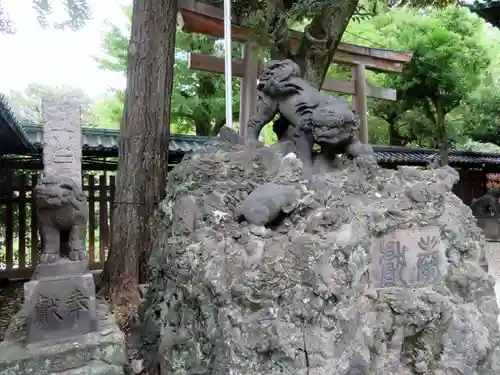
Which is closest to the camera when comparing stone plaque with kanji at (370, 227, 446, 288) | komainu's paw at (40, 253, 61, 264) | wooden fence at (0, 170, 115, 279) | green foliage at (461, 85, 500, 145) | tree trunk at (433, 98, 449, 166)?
stone plaque with kanji at (370, 227, 446, 288)

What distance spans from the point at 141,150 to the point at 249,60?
2681mm

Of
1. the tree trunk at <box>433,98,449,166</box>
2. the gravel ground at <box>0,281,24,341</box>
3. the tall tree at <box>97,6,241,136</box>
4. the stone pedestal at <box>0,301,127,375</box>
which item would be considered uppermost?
the tall tree at <box>97,6,241,136</box>

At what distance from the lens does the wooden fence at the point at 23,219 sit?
6.13 metres

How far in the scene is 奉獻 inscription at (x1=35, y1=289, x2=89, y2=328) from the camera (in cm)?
323

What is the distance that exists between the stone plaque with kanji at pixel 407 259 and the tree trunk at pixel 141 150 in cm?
278

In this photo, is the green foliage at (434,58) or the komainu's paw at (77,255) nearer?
the komainu's paw at (77,255)

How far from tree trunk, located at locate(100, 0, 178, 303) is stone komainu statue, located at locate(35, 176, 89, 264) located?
789mm

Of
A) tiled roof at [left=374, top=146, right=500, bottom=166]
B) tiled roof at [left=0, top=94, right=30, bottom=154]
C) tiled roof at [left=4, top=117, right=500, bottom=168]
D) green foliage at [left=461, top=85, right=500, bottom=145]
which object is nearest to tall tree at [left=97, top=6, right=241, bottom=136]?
tiled roof at [left=4, top=117, right=500, bottom=168]

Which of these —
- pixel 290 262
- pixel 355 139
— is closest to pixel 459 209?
pixel 355 139

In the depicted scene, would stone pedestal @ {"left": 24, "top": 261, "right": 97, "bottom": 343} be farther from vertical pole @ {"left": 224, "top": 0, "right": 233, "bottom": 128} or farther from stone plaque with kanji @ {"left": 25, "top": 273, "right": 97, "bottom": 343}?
vertical pole @ {"left": 224, "top": 0, "right": 233, "bottom": 128}

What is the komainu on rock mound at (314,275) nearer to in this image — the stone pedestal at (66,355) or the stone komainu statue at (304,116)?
the stone komainu statue at (304,116)

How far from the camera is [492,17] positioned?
6.21 metres

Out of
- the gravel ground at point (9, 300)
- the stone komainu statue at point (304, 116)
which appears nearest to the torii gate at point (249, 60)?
the stone komainu statue at point (304, 116)

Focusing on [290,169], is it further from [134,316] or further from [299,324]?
[134,316]
